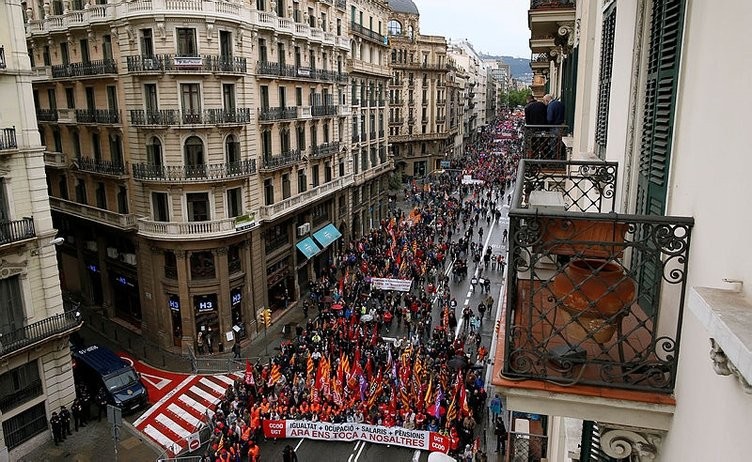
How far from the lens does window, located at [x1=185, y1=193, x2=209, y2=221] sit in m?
30.5

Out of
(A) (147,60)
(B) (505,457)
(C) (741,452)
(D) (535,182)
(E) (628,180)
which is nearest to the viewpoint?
(C) (741,452)

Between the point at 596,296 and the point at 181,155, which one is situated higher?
the point at 596,296

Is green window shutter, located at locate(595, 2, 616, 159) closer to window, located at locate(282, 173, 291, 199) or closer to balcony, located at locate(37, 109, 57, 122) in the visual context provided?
window, located at locate(282, 173, 291, 199)

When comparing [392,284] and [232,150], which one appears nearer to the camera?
[232,150]

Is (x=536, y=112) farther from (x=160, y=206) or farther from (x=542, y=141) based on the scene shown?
(x=160, y=206)

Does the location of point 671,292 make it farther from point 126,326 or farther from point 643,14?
point 126,326

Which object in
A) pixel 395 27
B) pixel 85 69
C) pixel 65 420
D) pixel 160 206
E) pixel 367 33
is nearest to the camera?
pixel 65 420

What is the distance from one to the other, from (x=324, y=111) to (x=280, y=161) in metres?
8.32

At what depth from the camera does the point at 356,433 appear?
72.5 feet

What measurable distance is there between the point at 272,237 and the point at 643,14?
1266 inches

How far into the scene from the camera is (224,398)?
2552 cm

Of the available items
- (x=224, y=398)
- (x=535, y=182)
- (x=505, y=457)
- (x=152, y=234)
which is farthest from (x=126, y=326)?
(x=535, y=182)

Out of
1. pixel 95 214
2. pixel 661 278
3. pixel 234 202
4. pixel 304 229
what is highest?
pixel 661 278

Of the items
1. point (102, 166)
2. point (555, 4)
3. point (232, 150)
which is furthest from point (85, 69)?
point (555, 4)
